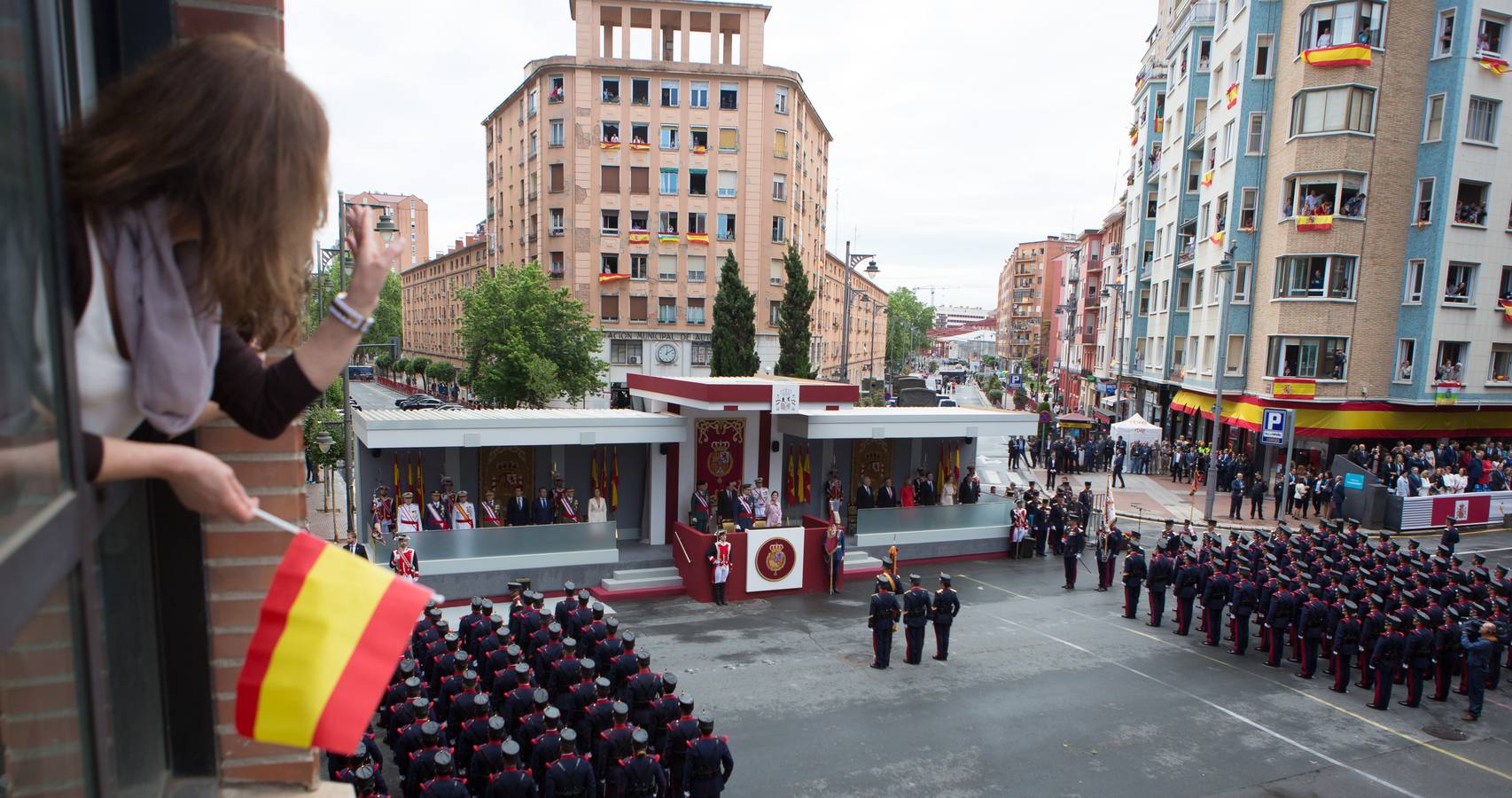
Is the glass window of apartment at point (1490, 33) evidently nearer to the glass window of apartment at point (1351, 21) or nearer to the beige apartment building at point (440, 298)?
the glass window of apartment at point (1351, 21)

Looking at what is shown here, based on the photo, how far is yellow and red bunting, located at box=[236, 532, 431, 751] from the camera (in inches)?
88.8

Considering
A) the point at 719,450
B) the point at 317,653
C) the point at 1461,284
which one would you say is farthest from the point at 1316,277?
the point at 317,653

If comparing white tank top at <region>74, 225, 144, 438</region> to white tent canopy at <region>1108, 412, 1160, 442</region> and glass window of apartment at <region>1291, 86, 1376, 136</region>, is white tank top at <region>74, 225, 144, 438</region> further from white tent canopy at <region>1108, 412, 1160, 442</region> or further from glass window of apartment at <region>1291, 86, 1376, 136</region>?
Answer: white tent canopy at <region>1108, 412, 1160, 442</region>

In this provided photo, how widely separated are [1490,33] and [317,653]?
40615 mm

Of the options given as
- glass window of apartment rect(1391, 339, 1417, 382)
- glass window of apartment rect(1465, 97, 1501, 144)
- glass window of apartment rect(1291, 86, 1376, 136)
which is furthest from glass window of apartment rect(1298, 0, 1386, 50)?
glass window of apartment rect(1391, 339, 1417, 382)

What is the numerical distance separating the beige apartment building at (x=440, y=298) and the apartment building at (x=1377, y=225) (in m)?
50.0

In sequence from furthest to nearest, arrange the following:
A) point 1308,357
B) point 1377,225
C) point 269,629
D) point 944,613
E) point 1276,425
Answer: point 1308,357, point 1377,225, point 1276,425, point 944,613, point 269,629

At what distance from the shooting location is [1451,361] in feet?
101

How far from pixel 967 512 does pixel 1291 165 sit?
20.0 m

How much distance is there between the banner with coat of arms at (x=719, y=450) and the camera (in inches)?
789

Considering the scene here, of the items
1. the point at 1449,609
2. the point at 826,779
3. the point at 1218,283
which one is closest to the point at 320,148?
the point at 826,779

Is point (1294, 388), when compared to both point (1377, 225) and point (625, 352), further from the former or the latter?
point (625, 352)

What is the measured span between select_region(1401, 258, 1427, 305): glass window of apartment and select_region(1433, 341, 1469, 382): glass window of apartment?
68.4 inches

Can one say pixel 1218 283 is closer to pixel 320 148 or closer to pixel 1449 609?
pixel 1449 609
